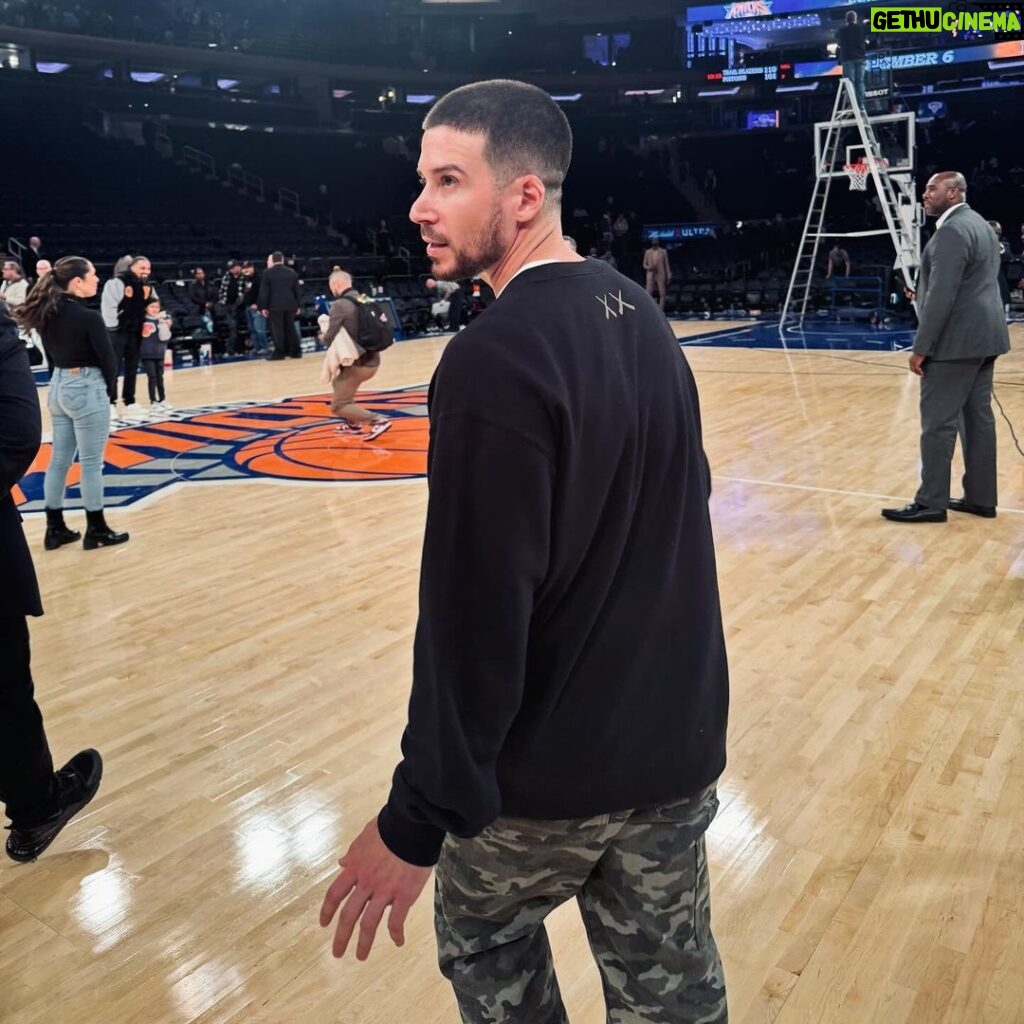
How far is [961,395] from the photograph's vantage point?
454 cm

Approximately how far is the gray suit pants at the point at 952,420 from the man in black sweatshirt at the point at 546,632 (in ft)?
12.5

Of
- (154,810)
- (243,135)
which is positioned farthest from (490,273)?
(243,135)

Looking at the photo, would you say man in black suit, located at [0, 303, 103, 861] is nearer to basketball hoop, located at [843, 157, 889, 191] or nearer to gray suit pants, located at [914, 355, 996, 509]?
gray suit pants, located at [914, 355, 996, 509]

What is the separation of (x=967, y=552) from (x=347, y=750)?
9.92ft

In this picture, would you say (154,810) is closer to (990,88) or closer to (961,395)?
(961,395)

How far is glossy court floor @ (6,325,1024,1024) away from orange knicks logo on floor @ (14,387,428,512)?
0.51m

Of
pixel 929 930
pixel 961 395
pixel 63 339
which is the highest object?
pixel 63 339

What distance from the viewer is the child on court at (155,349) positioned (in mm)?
8469

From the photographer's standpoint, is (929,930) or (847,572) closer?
(929,930)

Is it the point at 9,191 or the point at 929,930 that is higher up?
the point at 9,191

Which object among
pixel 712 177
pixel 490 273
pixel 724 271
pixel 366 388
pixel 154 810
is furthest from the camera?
pixel 712 177

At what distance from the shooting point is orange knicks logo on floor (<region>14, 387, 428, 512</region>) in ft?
20.5

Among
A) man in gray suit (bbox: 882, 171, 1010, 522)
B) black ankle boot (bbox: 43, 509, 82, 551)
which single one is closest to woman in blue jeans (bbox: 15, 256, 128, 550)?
black ankle boot (bbox: 43, 509, 82, 551)

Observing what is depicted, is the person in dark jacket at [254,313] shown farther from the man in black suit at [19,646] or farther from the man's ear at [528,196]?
the man's ear at [528,196]
